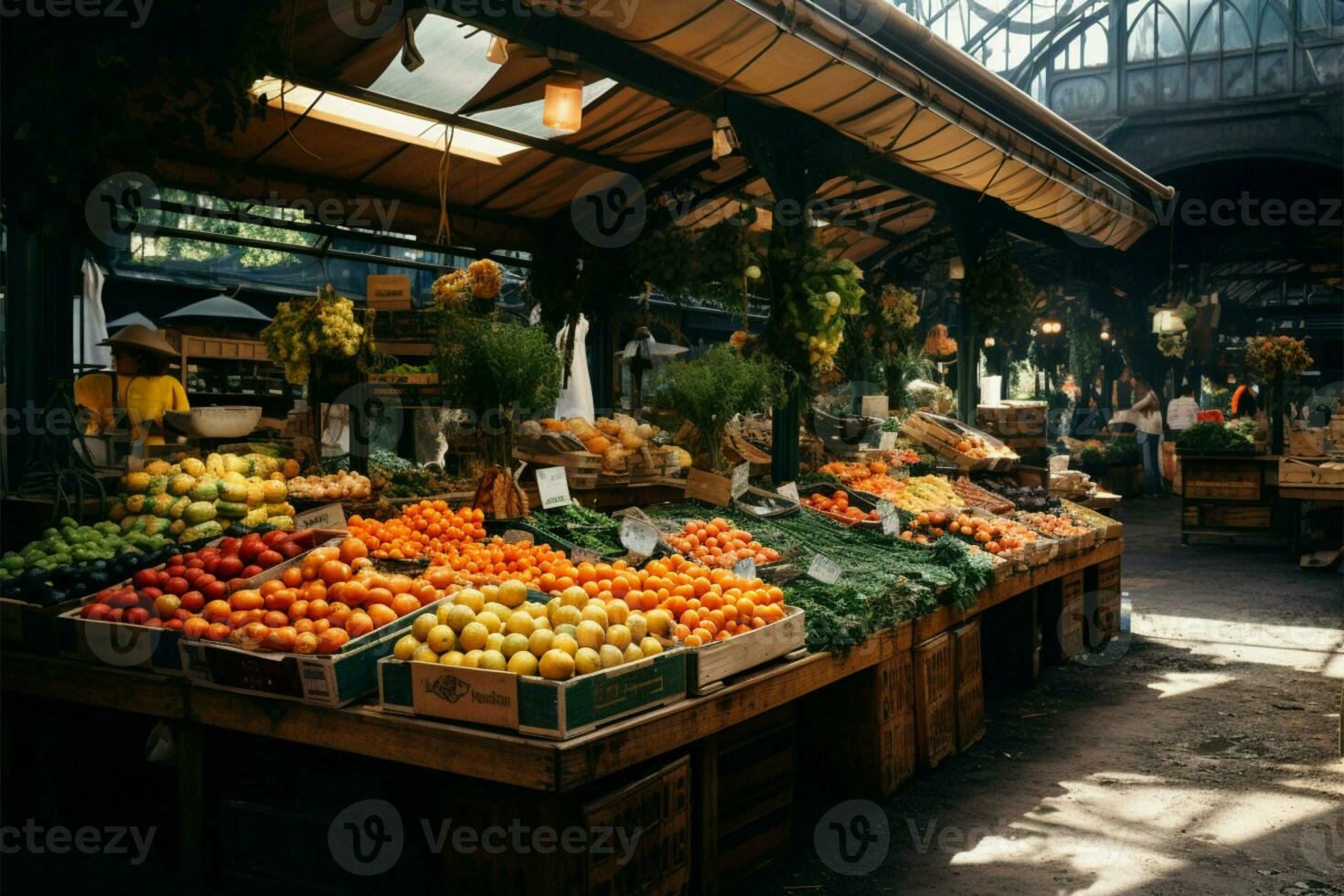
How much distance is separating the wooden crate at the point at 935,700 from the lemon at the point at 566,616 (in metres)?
2.01

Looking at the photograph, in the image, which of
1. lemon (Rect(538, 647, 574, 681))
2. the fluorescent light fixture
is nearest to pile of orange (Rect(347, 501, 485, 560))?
lemon (Rect(538, 647, 574, 681))

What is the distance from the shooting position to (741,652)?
312 cm

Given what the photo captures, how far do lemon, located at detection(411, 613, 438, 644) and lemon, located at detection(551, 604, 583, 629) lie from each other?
335 mm

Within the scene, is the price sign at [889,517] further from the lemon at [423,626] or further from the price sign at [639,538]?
the lemon at [423,626]

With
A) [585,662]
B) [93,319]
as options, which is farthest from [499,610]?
[93,319]

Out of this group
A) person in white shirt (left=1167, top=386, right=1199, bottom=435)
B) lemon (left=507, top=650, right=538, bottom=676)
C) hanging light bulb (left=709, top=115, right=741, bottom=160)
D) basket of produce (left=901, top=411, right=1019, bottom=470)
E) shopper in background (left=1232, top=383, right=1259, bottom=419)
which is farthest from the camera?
person in white shirt (left=1167, top=386, right=1199, bottom=435)

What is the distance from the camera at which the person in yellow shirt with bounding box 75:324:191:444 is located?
6.13 metres

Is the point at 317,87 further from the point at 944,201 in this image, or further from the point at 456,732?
the point at 944,201

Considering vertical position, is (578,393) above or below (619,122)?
below

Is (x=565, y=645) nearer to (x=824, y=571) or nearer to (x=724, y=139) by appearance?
(x=824, y=571)

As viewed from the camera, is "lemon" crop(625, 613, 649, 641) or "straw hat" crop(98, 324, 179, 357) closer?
"lemon" crop(625, 613, 649, 641)

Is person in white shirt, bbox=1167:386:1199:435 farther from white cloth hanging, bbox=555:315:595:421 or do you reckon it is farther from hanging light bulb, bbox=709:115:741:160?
hanging light bulb, bbox=709:115:741:160

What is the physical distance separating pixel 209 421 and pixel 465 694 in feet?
10.9

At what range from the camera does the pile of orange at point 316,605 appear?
2.89 metres
